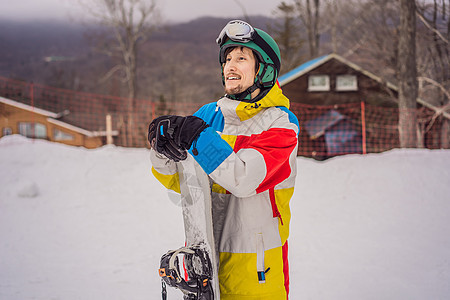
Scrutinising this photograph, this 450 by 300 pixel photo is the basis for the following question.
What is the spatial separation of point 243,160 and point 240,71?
1.70 ft

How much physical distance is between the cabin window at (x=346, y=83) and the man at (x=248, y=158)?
49.0 ft

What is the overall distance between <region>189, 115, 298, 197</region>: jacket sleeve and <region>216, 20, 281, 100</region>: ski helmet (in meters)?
0.34

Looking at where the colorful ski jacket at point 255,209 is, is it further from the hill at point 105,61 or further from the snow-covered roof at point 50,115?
the snow-covered roof at point 50,115

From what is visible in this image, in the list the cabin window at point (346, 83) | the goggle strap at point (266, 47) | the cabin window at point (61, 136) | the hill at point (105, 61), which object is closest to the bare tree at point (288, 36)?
the hill at point (105, 61)

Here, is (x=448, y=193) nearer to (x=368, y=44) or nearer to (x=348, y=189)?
(x=348, y=189)

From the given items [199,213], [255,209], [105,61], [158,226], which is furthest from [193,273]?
[105,61]

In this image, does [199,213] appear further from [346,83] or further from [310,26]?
[310,26]

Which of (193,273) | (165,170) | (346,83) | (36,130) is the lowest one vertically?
(193,273)

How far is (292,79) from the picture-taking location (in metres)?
15.4

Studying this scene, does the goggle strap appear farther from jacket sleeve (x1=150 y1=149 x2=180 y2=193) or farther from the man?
jacket sleeve (x1=150 y1=149 x2=180 y2=193)

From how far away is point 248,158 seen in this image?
1221mm

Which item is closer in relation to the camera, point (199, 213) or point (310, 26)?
point (199, 213)

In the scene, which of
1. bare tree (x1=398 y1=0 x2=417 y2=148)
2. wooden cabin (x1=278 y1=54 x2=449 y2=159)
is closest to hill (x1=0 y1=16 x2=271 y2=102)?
wooden cabin (x1=278 y1=54 x2=449 y2=159)

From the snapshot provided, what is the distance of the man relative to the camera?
1243mm
